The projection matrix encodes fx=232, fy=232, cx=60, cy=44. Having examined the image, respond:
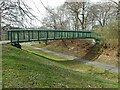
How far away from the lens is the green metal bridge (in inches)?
955

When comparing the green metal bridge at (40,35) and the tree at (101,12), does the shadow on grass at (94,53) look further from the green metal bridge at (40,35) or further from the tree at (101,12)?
the tree at (101,12)

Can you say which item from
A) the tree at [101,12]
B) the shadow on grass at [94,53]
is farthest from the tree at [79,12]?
the shadow on grass at [94,53]

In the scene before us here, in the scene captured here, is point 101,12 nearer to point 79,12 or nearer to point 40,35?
point 79,12

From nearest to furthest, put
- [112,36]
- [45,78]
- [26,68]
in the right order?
1. [45,78]
2. [26,68]
3. [112,36]

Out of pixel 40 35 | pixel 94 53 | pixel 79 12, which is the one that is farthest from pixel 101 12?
pixel 40 35

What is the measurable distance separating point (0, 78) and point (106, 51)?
92.3 feet

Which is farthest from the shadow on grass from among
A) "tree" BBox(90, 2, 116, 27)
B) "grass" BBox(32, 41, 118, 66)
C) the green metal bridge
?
"tree" BBox(90, 2, 116, 27)

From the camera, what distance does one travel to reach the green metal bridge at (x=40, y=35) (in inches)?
Result: 955

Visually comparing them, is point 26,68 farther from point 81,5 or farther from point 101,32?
point 81,5

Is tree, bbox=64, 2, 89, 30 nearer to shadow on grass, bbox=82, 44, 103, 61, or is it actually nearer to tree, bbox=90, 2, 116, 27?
tree, bbox=90, 2, 116, 27

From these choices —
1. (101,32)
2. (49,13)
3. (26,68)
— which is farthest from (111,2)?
(49,13)

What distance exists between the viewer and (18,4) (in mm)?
5219

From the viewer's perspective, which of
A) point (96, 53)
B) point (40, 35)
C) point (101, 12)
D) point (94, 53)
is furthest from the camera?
point (101, 12)

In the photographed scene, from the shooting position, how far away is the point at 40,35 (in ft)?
103
